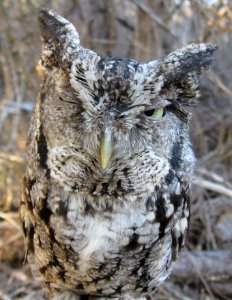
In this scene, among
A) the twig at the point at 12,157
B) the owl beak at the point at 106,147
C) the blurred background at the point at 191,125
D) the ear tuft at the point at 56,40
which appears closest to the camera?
the owl beak at the point at 106,147

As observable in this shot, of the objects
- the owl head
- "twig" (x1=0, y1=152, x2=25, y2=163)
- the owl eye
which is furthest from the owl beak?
"twig" (x1=0, y1=152, x2=25, y2=163)

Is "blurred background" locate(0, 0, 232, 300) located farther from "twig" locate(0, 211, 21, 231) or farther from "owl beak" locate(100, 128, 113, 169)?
"owl beak" locate(100, 128, 113, 169)

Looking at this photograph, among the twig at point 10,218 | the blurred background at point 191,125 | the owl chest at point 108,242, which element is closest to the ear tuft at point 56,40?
the owl chest at point 108,242

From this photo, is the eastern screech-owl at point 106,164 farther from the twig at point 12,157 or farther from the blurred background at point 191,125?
the twig at point 12,157

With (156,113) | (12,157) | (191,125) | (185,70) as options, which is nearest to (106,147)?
(156,113)

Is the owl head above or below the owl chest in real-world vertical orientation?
above

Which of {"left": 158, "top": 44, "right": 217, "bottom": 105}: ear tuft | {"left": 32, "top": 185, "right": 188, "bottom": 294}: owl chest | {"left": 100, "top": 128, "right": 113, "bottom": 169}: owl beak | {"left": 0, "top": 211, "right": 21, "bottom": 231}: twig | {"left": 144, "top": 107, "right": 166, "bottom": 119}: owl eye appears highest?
{"left": 158, "top": 44, "right": 217, "bottom": 105}: ear tuft

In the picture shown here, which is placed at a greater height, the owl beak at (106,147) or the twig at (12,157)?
the owl beak at (106,147)
